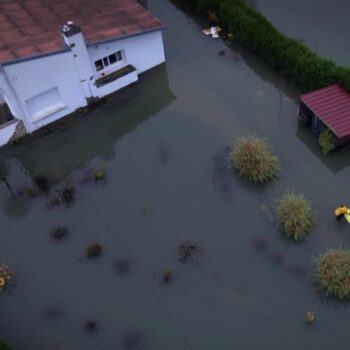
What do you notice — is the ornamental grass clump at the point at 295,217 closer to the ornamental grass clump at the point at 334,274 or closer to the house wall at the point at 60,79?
the ornamental grass clump at the point at 334,274

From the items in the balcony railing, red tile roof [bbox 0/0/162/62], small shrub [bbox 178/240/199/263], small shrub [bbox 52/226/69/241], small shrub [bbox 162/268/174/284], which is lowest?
small shrub [bbox 162/268/174/284]

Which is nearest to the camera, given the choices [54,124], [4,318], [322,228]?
[4,318]

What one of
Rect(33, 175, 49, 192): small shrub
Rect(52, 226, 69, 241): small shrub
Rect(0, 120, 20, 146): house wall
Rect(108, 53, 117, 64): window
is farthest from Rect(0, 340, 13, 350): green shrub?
Rect(108, 53, 117, 64): window

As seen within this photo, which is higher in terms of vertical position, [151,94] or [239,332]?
[151,94]

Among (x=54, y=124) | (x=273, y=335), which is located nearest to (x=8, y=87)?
(x=54, y=124)

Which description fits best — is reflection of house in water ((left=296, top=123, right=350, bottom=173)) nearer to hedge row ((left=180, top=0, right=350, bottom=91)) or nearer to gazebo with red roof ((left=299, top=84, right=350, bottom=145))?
gazebo with red roof ((left=299, top=84, right=350, bottom=145))

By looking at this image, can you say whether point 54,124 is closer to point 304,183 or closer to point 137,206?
point 137,206

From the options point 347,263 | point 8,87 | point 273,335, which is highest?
point 8,87

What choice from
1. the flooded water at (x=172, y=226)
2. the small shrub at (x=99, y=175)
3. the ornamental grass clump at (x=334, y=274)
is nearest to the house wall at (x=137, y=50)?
the flooded water at (x=172, y=226)
